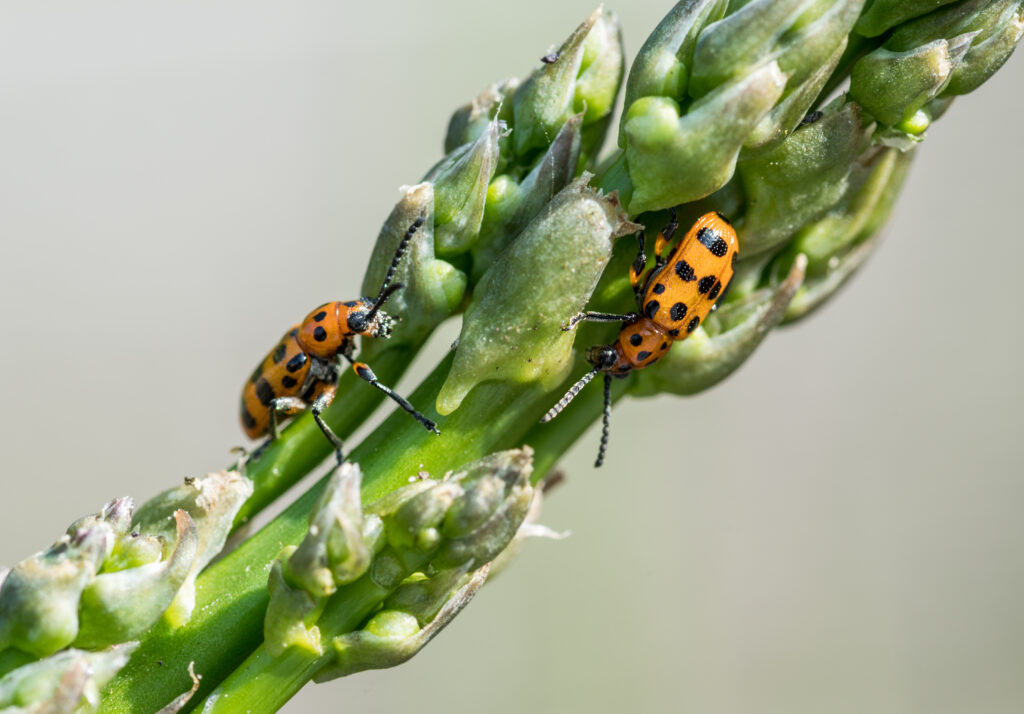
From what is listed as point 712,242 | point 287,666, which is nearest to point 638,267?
point 712,242

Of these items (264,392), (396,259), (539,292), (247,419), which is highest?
(396,259)

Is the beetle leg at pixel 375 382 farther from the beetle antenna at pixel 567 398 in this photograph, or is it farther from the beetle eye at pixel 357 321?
the beetle eye at pixel 357 321

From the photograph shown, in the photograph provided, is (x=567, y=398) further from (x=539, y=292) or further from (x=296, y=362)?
(x=296, y=362)

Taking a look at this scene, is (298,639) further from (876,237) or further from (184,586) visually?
(876,237)

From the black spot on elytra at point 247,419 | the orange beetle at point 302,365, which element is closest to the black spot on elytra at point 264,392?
the orange beetle at point 302,365

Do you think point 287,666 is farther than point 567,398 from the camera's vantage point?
No

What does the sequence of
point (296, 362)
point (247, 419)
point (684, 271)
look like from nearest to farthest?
1. point (684, 271)
2. point (296, 362)
3. point (247, 419)
